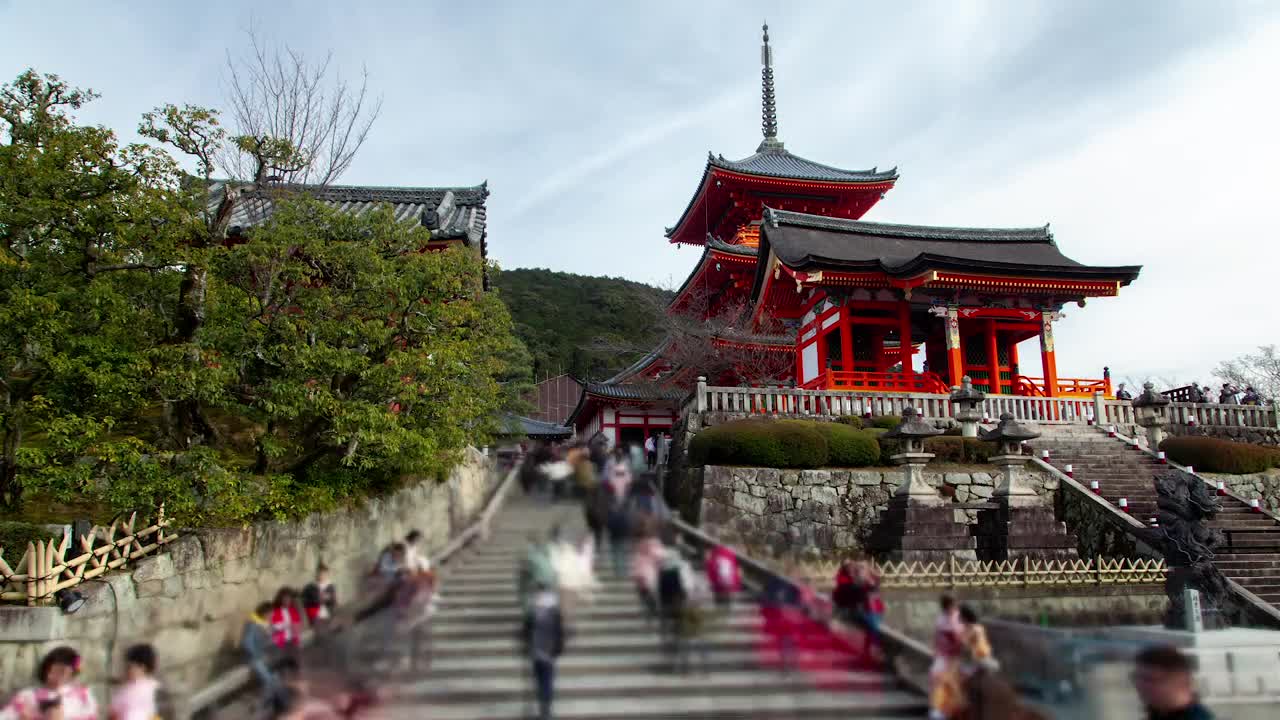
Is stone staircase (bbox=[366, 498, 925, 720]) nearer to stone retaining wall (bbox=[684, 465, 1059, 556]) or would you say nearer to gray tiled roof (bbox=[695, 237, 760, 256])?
stone retaining wall (bbox=[684, 465, 1059, 556])

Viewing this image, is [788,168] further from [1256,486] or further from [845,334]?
[1256,486]

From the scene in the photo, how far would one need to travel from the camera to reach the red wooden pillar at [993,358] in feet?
87.2

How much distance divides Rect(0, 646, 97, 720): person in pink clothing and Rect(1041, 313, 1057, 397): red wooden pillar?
26.3 m

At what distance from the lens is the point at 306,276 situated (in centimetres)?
1321

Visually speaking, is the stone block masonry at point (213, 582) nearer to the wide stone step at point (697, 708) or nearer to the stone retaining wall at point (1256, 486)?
the wide stone step at point (697, 708)

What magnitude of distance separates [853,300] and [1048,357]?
21.8 feet

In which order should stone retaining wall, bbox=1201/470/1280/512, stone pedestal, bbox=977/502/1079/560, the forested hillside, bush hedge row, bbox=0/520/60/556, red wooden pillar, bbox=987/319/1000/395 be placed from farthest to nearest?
1. the forested hillside
2. red wooden pillar, bbox=987/319/1000/395
3. stone retaining wall, bbox=1201/470/1280/512
4. stone pedestal, bbox=977/502/1079/560
5. bush hedge row, bbox=0/520/60/556

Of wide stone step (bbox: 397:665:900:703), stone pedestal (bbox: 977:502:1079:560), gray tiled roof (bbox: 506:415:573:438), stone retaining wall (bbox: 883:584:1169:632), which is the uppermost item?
gray tiled roof (bbox: 506:415:573:438)

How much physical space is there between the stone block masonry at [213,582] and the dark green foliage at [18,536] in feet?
4.42

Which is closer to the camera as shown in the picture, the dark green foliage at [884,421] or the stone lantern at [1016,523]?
the stone lantern at [1016,523]

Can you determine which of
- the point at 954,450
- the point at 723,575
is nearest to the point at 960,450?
the point at 954,450

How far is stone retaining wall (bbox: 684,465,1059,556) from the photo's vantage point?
17.2 m

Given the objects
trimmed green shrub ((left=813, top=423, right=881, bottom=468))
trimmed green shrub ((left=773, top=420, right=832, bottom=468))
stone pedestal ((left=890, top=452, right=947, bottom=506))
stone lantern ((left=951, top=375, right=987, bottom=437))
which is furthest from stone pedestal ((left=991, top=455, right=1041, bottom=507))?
trimmed green shrub ((left=773, top=420, right=832, bottom=468))

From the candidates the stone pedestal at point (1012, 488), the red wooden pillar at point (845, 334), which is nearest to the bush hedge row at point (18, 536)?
the stone pedestal at point (1012, 488)
